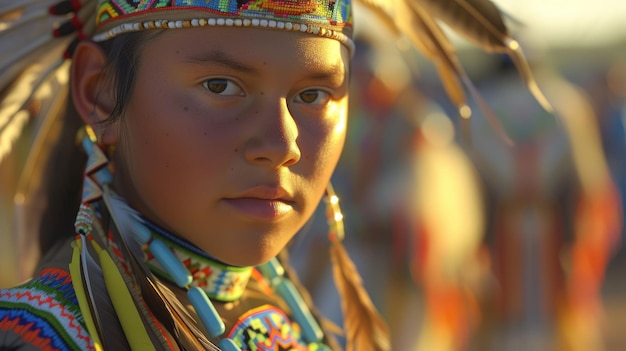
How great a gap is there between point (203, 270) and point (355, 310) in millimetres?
486

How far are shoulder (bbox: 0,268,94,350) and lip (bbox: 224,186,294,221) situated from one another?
314 millimetres

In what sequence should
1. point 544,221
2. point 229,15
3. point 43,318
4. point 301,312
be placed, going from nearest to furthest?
point 43,318
point 229,15
point 301,312
point 544,221

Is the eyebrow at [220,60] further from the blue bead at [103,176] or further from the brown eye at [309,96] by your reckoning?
the blue bead at [103,176]

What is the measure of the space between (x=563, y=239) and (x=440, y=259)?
1.26 m

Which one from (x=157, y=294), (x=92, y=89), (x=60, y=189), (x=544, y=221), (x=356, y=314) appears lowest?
(x=544, y=221)

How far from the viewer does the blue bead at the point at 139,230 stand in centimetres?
→ 167

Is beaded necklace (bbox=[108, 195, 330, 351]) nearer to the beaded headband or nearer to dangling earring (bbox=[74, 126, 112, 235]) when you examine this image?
dangling earring (bbox=[74, 126, 112, 235])

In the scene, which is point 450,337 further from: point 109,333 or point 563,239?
point 109,333

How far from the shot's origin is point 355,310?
211 centimetres

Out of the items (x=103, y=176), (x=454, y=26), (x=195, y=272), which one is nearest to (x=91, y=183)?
(x=103, y=176)

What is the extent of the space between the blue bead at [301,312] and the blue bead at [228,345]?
0.93ft

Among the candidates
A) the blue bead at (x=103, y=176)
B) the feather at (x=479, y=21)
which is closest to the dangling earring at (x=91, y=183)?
the blue bead at (x=103, y=176)

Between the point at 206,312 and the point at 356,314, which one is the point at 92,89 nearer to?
the point at 206,312

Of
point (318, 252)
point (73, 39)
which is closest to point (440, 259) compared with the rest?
point (318, 252)
